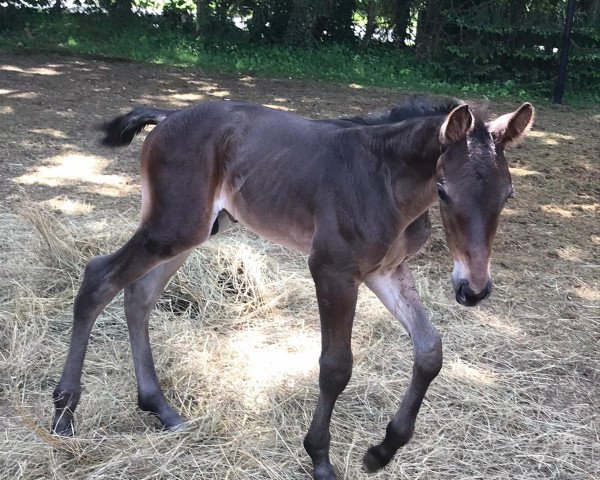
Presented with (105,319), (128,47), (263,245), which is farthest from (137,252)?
(128,47)

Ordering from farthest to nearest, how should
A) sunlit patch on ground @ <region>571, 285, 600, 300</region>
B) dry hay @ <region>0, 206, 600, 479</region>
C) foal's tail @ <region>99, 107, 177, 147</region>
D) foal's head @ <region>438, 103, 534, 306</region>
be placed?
sunlit patch on ground @ <region>571, 285, 600, 300</region>
foal's tail @ <region>99, 107, 177, 147</region>
dry hay @ <region>0, 206, 600, 479</region>
foal's head @ <region>438, 103, 534, 306</region>

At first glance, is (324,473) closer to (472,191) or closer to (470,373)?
(470,373)

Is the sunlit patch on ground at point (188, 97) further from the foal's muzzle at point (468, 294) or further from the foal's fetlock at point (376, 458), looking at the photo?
the foal's muzzle at point (468, 294)

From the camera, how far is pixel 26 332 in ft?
12.5

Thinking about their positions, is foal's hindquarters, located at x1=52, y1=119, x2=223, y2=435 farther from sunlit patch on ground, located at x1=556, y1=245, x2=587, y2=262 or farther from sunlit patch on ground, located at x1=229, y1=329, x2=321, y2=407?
sunlit patch on ground, located at x1=556, y1=245, x2=587, y2=262

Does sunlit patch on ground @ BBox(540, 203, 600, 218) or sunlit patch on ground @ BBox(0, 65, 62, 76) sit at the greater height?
sunlit patch on ground @ BBox(0, 65, 62, 76)

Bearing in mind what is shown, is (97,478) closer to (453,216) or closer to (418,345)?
(418,345)

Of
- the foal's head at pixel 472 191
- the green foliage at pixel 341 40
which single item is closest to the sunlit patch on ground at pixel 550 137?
the green foliage at pixel 341 40

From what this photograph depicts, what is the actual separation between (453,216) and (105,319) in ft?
8.11

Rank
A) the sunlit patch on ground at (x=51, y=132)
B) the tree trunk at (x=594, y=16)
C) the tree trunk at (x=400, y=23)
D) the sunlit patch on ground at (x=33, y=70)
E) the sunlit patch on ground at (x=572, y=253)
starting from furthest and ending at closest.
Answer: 1. the tree trunk at (x=400, y=23)
2. the tree trunk at (x=594, y=16)
3. the sunlit patch on ground at (x=33, y=70)
4. the sunlit patch on ground at (x=51, y=132)
5. the sunlit patch on ground at (x=572, y=253)

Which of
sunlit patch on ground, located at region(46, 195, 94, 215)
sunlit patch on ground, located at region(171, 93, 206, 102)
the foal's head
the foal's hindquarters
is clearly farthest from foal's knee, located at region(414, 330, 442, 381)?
sunlit patch on ground, located at region(171, 93, 206, 102)

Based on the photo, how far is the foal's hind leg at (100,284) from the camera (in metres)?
3.19

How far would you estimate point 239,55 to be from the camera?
12.9 meters

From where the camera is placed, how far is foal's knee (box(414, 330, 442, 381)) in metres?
2.94
